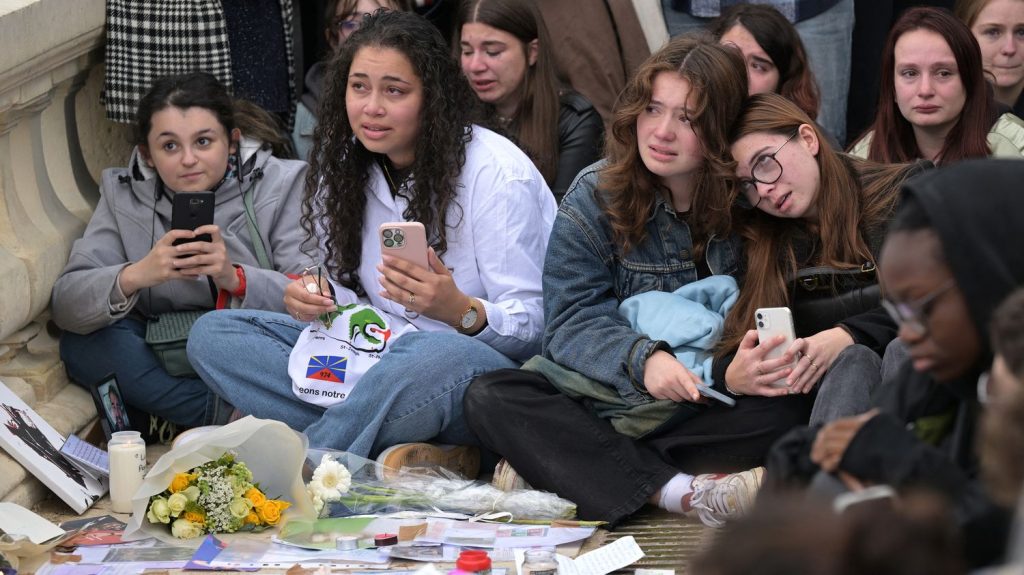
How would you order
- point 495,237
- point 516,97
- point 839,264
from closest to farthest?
point 839,264 < point 495,237 < point 516,97

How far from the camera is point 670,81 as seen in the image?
372 cm

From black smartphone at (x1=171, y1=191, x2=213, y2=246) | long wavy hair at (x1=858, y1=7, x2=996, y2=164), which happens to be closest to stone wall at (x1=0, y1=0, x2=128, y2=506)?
black smartphone at (x1=171, y1=191, x2=213, y2=246)

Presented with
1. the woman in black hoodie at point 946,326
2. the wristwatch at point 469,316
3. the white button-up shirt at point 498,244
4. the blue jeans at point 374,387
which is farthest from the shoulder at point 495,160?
the woman in black hoodie at point 946,326

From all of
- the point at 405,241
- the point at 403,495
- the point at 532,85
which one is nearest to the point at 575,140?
the point at 532,85

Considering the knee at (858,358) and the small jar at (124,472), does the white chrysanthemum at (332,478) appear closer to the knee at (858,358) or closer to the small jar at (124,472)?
the small jar at (124,472)

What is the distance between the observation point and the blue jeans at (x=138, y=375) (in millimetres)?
4352

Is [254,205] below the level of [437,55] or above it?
below

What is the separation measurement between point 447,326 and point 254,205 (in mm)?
889

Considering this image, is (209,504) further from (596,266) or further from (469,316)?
(596,266)

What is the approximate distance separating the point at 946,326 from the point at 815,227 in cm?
163

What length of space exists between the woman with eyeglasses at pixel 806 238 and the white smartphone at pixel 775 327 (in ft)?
0.18

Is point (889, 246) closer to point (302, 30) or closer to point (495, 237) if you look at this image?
point (495, 237)

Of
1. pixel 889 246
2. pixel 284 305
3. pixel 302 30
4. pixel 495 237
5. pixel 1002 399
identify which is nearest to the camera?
pixel 1002 399

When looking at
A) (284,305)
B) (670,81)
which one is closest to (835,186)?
(670,81)
